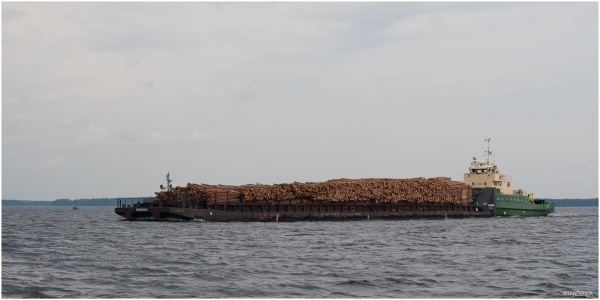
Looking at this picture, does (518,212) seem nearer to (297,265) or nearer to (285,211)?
(285,211)

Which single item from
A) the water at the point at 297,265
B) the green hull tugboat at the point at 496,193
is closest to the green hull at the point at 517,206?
the green hull tugboat at the point at 496,193

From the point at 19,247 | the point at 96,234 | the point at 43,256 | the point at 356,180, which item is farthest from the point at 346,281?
the point at 356,180

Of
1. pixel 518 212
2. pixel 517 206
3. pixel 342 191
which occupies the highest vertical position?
Answer: pixel 342 191

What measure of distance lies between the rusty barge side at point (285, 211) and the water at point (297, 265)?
12013mm

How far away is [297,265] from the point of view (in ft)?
99.0

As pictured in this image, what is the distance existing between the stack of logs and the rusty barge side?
0.63 metres

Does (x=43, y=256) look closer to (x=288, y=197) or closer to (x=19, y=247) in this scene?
(x=19, y=247)

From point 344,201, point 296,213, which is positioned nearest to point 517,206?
point 344,201

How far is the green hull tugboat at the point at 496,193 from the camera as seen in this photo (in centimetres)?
7475

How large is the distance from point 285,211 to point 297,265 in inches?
1343

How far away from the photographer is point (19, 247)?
126 feet

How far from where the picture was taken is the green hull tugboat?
7475cm

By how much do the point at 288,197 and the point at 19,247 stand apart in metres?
30.6

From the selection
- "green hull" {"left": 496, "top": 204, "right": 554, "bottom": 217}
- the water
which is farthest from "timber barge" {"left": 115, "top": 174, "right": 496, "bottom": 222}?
→ the water
